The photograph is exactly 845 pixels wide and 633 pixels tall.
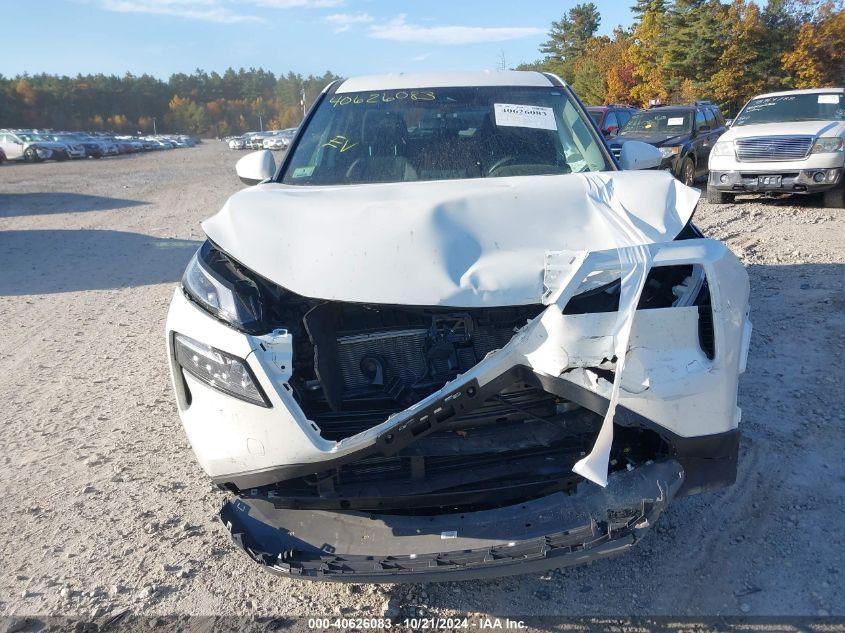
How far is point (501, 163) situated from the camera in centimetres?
347

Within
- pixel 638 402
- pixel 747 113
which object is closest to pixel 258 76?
pixel 747 113

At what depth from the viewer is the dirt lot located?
247cm

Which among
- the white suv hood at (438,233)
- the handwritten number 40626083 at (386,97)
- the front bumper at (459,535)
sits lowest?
the front bumper at (459,535)

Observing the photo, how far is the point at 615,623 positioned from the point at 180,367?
1820 millimetres

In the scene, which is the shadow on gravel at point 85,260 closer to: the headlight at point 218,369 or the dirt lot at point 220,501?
the dirt lot at point 220,501

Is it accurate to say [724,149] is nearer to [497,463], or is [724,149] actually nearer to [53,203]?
[497,463]

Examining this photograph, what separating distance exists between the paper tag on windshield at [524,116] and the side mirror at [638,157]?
0.50 m

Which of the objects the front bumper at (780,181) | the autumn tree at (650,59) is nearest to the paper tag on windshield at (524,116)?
the front bumper at (780,181)

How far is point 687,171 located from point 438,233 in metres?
11.4

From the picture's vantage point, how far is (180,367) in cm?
232

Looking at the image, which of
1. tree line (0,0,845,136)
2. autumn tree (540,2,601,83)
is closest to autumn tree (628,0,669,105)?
tree line (0,0,845,136)

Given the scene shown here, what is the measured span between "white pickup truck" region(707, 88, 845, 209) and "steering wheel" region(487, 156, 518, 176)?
7373mm

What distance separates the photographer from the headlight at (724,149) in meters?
9.70

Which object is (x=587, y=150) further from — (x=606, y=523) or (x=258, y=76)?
(x=258, y=76)
